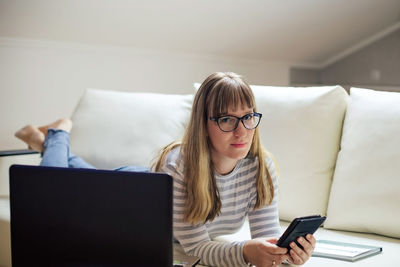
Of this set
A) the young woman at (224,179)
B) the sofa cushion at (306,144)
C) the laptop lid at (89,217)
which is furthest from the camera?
the sofa cushion at (306,144)

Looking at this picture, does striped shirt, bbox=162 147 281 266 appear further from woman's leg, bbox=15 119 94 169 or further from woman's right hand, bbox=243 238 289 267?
woman's leg, bbox=15 119 94 169

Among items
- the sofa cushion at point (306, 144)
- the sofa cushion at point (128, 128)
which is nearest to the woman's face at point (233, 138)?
the sofa cushion at point (306, 144)

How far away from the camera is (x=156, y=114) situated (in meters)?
2.45

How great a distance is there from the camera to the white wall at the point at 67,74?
342cm

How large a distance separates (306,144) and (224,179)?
540 mm

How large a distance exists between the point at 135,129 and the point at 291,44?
89.3 inches

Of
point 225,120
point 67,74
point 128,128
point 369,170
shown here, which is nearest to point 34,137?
point 128,128

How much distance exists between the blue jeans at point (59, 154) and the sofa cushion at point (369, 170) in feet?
2.59

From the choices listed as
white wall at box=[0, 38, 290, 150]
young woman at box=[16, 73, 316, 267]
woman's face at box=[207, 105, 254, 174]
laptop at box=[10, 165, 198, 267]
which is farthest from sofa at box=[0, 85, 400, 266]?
white wall at box=[0, 38, 290, 150]

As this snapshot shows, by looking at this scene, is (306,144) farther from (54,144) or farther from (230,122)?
(54,144)

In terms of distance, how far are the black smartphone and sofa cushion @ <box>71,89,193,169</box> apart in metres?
1.15

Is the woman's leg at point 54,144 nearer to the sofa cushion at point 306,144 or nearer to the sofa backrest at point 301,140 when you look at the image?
the sofa backrest at point 301,140

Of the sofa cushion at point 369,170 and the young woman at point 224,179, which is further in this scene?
the sofa cushion at point 369,170

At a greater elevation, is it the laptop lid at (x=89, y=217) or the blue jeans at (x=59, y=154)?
the blue jeans at (x=59, y=154)
